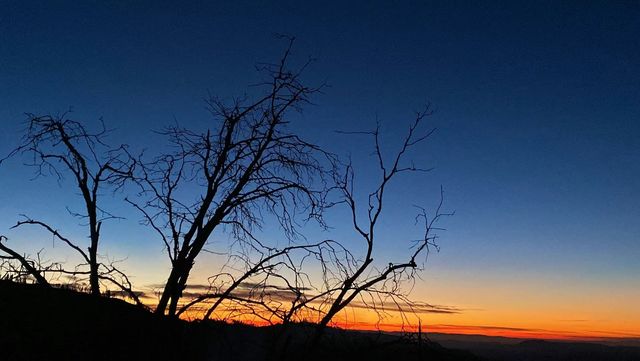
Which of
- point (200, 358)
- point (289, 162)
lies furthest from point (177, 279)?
point (289, 162)

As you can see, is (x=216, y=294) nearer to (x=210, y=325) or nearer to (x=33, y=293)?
(x=210, y=325)

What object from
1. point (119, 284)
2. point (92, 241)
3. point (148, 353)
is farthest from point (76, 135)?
point (148, 353)

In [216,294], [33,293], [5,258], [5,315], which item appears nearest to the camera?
[5,315]

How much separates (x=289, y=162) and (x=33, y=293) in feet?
11.8

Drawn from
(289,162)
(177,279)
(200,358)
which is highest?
(289,162)

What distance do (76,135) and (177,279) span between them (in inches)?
108

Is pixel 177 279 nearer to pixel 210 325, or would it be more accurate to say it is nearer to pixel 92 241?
pixel 210 325

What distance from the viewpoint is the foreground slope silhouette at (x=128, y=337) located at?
5.77 m

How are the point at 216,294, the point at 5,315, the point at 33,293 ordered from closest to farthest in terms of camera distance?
the point at 5,315
the point at 33,293
the point at 216,294

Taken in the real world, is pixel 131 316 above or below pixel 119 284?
below

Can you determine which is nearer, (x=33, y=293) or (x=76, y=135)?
(x=33, y=293)

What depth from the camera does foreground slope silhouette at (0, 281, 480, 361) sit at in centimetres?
577

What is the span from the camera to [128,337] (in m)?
6.42

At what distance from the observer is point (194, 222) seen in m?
7.77
